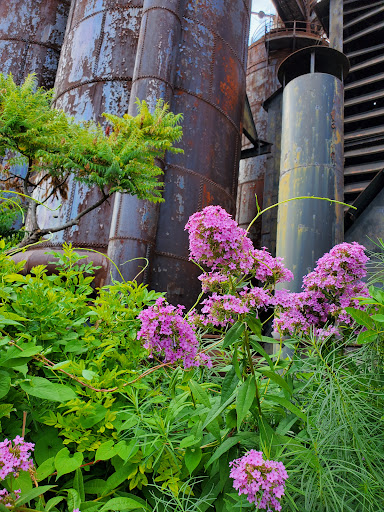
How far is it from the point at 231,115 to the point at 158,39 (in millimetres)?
1788

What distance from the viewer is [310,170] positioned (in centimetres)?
570

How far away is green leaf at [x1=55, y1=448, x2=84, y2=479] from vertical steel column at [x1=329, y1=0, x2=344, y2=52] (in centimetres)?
1017

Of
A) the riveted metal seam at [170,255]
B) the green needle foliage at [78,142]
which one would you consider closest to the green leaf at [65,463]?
the green needle foliage at [78,142]

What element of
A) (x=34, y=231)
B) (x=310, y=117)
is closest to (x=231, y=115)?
(x=310, y=117)

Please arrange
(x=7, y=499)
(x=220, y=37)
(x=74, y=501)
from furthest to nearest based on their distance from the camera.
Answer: (x=220, y=37)
(x=74, y=501)
(x=7, y=499)

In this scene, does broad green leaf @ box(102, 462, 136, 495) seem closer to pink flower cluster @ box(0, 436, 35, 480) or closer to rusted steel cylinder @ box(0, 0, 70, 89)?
pink flower cluster @ box(0, 436, 35, 480)

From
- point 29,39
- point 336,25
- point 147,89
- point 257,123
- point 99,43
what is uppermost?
point 336,25

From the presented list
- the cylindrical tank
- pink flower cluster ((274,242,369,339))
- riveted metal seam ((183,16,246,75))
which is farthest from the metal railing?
pink flower cluster ((274,242,369,339))

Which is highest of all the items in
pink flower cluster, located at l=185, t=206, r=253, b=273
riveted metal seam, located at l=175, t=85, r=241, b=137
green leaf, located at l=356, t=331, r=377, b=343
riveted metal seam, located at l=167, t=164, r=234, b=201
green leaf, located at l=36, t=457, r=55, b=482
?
riveted metal seam, located at l=175, t=85, r=241, b=137

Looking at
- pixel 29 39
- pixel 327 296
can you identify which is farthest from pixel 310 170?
pixel 29 39

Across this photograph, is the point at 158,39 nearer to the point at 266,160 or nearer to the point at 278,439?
the point at 266,160

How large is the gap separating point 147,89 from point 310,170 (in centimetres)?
259

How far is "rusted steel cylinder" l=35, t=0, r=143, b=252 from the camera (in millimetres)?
5711

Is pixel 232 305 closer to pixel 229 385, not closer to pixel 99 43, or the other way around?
pixel 229 385
